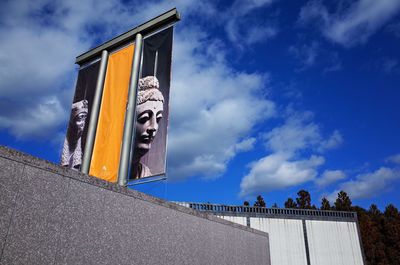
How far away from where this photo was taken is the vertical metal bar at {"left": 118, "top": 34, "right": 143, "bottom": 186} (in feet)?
24.9

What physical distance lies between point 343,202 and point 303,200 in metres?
6.02

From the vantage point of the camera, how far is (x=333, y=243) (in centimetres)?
2369

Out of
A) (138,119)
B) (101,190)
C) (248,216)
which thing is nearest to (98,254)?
(101,190)

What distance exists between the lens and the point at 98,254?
429cm

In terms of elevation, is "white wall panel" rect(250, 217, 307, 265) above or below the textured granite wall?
above

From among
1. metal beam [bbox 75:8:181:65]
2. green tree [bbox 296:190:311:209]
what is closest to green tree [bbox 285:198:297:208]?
green tree [bbox 296:190:311:209]

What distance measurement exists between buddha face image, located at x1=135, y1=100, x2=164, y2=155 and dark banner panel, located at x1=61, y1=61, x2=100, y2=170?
2161 millimetres

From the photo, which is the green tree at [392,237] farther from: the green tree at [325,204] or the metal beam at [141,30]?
the metal beam at [141,30]

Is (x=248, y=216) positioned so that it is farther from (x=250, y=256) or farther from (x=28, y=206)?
(x=28, y=206)

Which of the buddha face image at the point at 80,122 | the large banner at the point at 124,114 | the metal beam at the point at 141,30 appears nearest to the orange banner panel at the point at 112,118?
the large banner at the point at 124,114

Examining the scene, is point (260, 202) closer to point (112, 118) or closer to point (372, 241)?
point (372, 241)

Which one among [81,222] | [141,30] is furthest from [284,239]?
[81,222]

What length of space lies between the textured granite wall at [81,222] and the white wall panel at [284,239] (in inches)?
621

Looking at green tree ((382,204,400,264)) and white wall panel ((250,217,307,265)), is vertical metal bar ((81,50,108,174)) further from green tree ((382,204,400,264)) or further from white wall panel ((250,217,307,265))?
green tree ((382,204,400,264))
